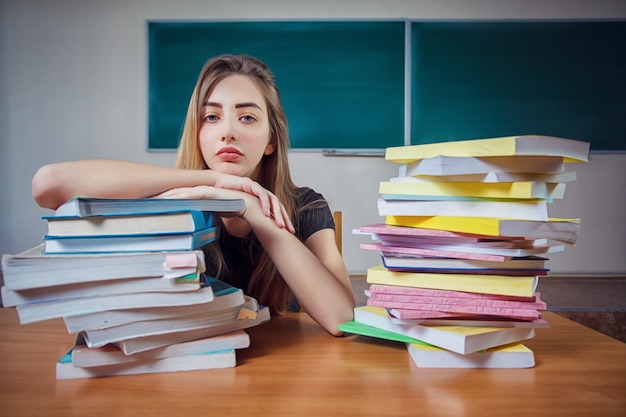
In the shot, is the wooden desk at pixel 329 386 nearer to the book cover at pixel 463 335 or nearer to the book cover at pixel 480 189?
the book cover at pixel 463 335

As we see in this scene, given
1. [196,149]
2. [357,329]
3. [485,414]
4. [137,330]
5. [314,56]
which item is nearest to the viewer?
[485,414]

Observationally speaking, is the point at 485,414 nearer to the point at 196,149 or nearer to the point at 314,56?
the point at 196,149

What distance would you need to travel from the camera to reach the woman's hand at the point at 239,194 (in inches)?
36.9

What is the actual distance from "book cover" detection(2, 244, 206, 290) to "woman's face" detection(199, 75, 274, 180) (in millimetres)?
638

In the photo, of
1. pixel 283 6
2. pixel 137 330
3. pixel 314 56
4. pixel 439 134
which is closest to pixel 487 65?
pixel 439 134

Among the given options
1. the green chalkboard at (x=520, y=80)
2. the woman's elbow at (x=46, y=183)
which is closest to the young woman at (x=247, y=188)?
the woman's elbow at (x=46, y=183)

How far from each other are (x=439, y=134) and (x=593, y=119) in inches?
49.5

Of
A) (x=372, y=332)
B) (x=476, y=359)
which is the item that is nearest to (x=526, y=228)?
(x=476, y=359)

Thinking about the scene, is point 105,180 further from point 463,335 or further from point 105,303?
point 463,335

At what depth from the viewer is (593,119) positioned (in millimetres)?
4316

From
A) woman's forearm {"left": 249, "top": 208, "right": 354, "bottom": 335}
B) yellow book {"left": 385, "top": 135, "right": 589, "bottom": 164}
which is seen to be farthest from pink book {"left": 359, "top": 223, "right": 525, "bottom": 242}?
woman's forearm {"left": 249, "top": 208, "right": 354, "bottom": 335}

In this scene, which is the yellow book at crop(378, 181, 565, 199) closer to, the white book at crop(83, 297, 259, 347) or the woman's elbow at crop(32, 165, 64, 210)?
the white book at crop(83, 297, 259, 347)

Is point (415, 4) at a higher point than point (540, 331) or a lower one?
higher

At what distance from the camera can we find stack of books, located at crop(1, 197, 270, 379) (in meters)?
0.65
